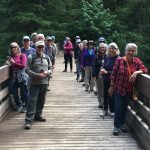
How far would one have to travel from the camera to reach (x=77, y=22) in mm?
35594

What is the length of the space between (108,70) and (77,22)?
85.6 feet

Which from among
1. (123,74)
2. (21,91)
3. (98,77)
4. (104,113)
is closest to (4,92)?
(21,91)

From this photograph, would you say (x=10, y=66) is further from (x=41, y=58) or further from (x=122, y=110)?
(x=122, y=110)

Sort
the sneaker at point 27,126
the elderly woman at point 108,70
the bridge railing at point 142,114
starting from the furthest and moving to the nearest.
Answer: the elderly woman at point 108,70, the sneaker at point 27,126, the bridge railing at point 142,114

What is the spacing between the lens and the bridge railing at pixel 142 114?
7418mm

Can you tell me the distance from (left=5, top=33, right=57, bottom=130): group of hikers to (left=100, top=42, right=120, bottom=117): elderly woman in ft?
3.96

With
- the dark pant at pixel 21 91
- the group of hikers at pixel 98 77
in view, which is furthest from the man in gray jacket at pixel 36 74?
the dark pant at pixel 21 91

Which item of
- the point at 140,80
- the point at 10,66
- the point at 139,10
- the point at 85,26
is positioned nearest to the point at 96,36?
the point at 85,26

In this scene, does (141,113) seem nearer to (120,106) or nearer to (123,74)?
(120,106)

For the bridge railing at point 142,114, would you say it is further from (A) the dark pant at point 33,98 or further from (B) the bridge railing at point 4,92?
(B) the bridge railing at point 4,92

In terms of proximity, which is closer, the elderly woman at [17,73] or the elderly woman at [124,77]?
the elderly woman at [124,77]

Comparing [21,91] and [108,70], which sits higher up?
[108,70]

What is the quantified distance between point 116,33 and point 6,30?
26.7 ft

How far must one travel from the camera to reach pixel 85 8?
34.8 metres
